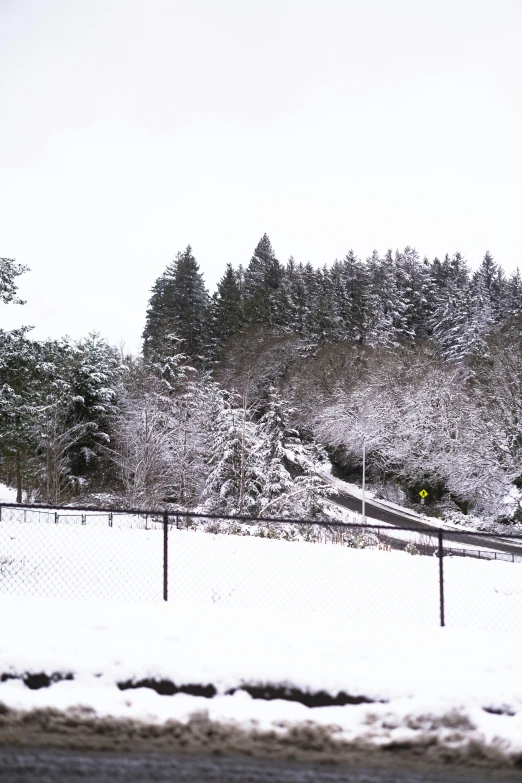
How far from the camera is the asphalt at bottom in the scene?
407 centimetres

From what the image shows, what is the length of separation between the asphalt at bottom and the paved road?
2258cm

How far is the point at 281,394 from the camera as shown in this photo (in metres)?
43.0

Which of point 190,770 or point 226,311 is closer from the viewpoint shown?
point 190,770

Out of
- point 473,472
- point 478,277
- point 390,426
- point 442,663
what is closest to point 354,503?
point 390,426

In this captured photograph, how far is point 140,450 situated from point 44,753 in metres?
29.3

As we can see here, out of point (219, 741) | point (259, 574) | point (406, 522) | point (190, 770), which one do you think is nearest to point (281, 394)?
point (406, 522)

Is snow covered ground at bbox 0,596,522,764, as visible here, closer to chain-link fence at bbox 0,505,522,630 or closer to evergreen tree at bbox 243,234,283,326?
chain-link fence at bbox 0,505,522,630

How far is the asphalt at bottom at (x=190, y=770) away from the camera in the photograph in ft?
13.4

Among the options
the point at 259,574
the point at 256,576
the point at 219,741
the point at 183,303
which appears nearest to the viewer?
the point at 219,741

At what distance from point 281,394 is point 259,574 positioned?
30289 millimetres

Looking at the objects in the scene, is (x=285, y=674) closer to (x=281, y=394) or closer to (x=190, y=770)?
(x=190, y=770)

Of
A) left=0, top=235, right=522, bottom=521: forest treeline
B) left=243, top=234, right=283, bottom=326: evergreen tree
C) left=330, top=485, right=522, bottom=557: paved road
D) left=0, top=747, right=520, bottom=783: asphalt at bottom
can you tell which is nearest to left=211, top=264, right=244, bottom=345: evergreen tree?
left=0, top=235, right=522, bottom=521: forest treeline

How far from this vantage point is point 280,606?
9.93 metres


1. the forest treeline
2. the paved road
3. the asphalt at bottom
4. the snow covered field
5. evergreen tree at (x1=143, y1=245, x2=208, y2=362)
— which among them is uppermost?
evergreen tree at (x1=143, y1=245, x2=208, y2=362)
